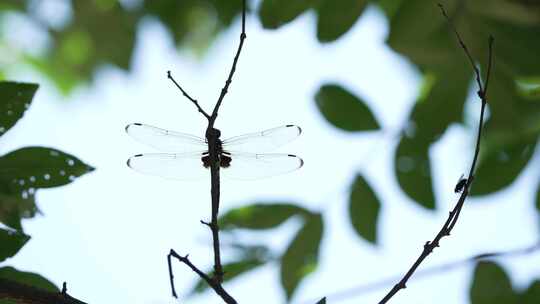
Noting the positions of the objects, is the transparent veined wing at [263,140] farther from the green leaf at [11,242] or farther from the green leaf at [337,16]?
the green leaf at [11,242]

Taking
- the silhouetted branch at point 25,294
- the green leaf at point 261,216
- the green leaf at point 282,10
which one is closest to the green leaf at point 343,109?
the green leaf at point 261,216

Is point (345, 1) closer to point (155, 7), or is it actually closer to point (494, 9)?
point (494, 9)

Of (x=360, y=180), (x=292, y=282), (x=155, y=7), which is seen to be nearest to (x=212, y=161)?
(x=292, y=282)

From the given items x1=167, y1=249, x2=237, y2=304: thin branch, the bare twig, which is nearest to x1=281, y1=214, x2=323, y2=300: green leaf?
the bare twig

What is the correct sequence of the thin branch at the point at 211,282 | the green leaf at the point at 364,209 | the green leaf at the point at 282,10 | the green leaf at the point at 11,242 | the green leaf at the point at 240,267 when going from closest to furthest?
the thin branch at the point at 211,282, the green leaf at the point at 11,242, the green leaf at the point at 282,10, the green leaf at the point at 240,267, the green leaf at the point at 364,209

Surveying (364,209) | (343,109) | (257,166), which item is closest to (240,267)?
(257,166)

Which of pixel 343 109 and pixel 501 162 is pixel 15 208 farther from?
pixel 501 162
